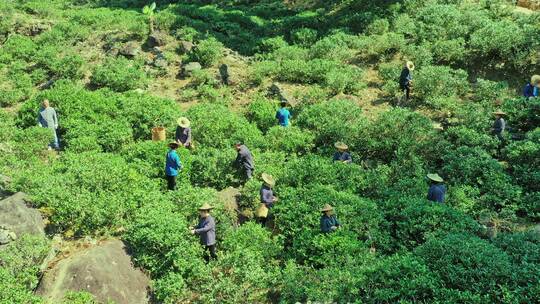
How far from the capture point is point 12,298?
920 cm

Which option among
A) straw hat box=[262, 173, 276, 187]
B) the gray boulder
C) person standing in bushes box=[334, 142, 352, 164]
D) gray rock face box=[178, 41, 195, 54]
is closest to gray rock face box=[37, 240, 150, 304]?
straw hat box=[262, 173, 276, 187]

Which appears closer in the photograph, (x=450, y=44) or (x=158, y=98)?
(x=158, y=98)

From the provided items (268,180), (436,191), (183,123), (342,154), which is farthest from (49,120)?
(436,191)

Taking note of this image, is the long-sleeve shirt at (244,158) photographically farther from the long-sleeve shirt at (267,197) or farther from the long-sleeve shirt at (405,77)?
the long-sleeve shirt at (405,77)

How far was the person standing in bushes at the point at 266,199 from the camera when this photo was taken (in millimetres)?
12734

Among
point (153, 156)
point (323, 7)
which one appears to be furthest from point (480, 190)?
point (323, 7)

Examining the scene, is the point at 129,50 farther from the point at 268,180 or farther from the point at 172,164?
the point at 268,180

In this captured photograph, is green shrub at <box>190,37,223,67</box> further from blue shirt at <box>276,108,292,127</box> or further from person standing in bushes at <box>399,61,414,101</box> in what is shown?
person standing in bushes at <box>399,61,414,101</box>

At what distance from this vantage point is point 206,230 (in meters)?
11.3

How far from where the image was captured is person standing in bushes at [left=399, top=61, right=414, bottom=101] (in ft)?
60.1

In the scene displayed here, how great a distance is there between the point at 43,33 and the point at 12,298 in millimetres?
18459

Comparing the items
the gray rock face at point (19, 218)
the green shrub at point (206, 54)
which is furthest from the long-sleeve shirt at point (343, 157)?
the green shrub at point (206, 54)

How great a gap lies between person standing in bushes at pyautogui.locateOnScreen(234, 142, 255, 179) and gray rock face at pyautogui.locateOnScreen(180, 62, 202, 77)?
807 centimetres

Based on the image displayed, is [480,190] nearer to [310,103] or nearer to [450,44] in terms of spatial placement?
[310,103]
